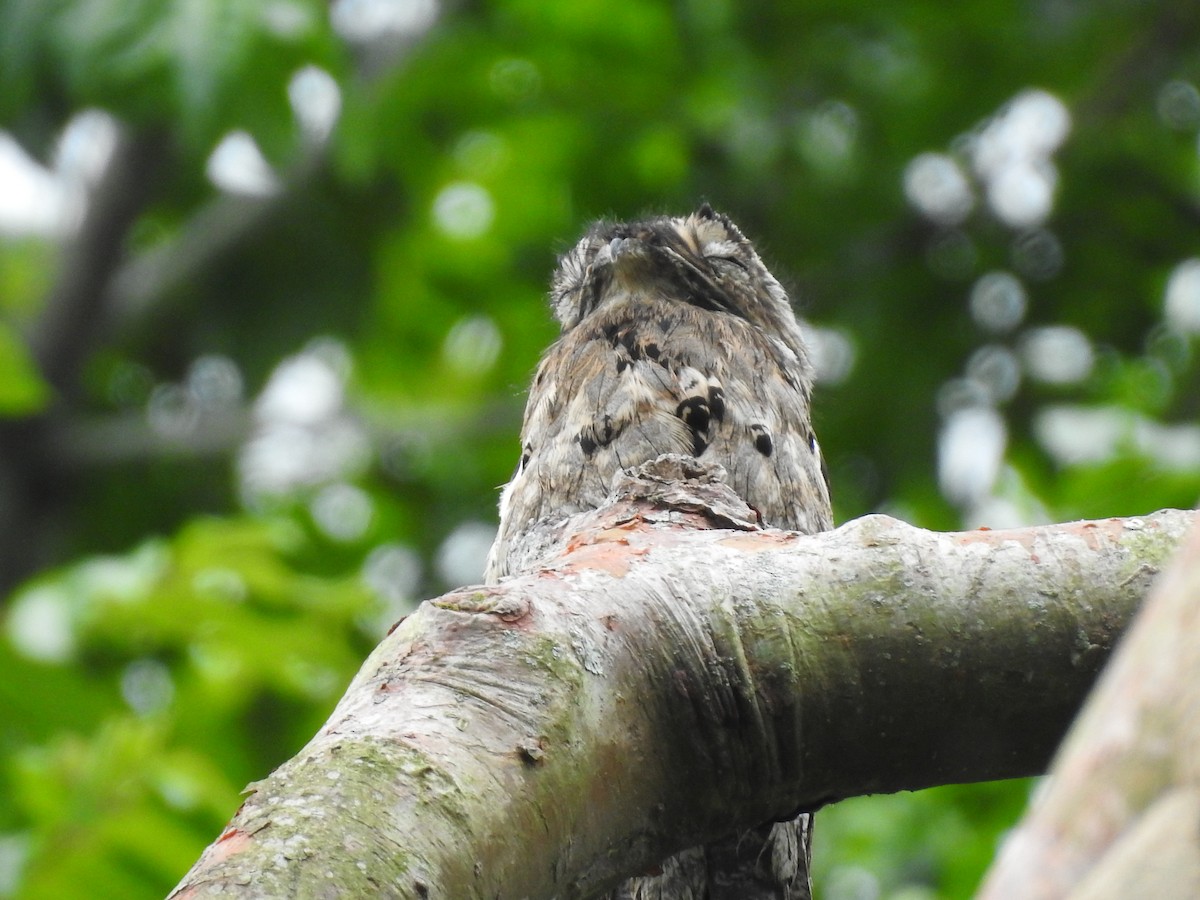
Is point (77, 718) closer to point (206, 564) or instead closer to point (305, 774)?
point (206, 564)

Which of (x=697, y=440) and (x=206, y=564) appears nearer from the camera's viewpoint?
(x=697, y=440)

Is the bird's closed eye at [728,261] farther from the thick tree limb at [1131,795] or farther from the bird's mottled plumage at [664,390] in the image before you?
the thick tree limb at [1131,795]

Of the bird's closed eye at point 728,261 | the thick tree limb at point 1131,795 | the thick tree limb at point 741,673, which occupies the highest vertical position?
the bird's closed eye at point 728,261

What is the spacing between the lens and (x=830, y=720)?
245 centimetres

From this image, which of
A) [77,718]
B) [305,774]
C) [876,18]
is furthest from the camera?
[876,18]

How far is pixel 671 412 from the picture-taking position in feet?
11.9

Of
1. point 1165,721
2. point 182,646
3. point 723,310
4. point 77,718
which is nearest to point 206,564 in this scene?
point 77,718

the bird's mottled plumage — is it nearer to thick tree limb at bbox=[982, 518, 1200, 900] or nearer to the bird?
the bird

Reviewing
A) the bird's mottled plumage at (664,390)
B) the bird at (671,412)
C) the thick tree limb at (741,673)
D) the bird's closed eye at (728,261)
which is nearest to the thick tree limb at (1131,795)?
the thick tree limb at (741,673)

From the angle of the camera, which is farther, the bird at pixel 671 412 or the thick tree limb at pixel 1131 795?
the bird at pixel 671 412

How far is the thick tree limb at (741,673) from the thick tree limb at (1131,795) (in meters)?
1.10

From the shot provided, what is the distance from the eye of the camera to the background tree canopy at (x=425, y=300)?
207 inches

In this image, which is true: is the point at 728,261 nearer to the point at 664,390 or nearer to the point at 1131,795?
the point at 664,390

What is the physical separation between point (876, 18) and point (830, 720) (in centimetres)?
603
